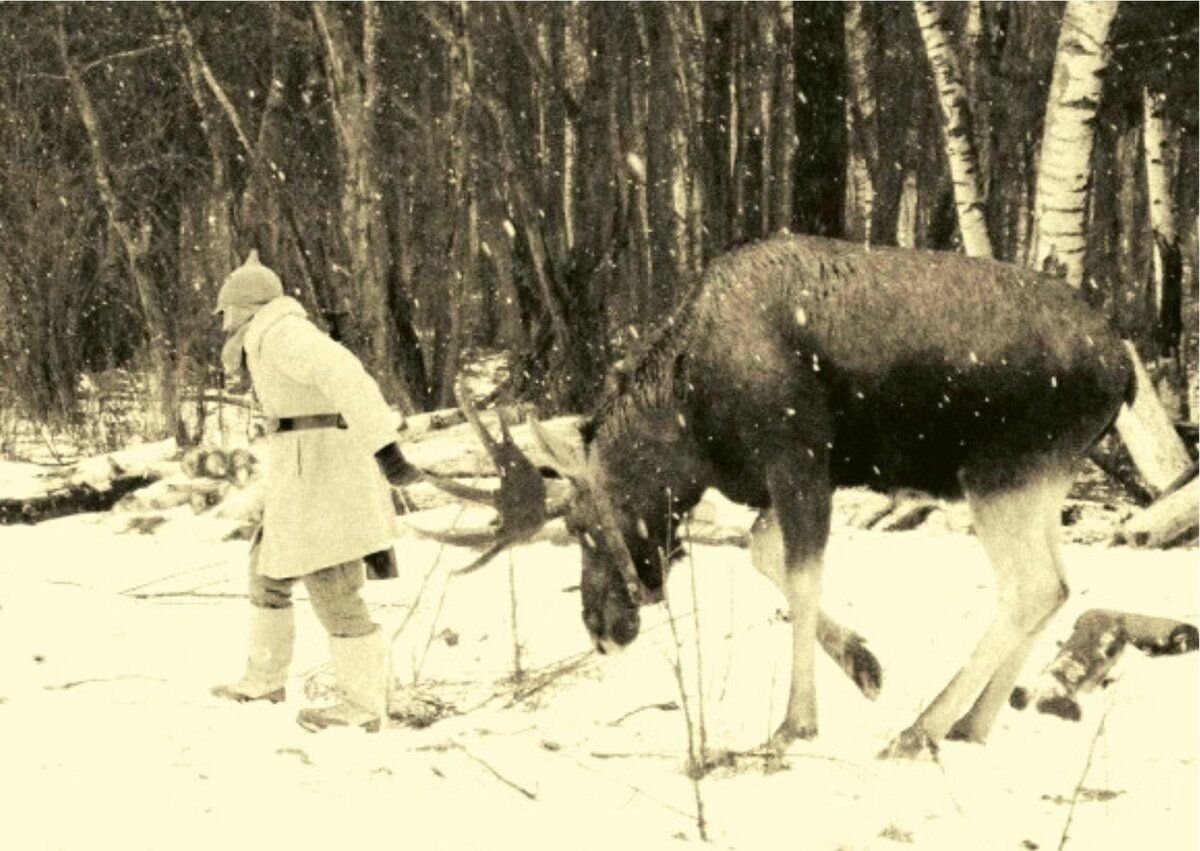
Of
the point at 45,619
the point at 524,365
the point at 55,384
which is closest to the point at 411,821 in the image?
the point at 45,619

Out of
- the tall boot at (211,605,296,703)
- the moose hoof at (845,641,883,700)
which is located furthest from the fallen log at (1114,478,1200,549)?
the tall boot at (211,605,296,703)

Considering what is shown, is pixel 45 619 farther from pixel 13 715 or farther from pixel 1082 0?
pixel 1082 0

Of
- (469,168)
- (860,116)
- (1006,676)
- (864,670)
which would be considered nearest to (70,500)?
(469,168)

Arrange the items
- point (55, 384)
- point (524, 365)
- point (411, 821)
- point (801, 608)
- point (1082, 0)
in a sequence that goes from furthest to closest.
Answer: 1. point (55, 384)
2. point (524, 365)
3. point (1082, 0)
4. point (801, 608)
5. point (411, 821)

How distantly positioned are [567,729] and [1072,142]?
529 centimetres

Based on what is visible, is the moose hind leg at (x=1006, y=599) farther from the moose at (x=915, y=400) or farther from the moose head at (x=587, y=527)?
the moose head at (x=587, y=527)

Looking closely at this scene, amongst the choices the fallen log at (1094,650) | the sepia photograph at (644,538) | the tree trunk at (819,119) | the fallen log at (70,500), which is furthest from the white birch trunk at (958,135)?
the fallen log at (70,500)

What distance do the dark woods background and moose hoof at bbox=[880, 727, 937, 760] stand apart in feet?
16.2

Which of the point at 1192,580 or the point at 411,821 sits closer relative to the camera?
the point at 411,821

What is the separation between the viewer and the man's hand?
6039 mm

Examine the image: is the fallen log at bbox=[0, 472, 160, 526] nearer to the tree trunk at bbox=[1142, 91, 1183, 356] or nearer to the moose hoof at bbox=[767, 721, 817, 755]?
the moose hoof at bbox=[767, 721, 817, 755]

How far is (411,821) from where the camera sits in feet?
16.4

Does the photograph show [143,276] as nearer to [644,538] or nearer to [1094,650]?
[644,538]

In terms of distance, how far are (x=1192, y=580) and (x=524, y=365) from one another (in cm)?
617
